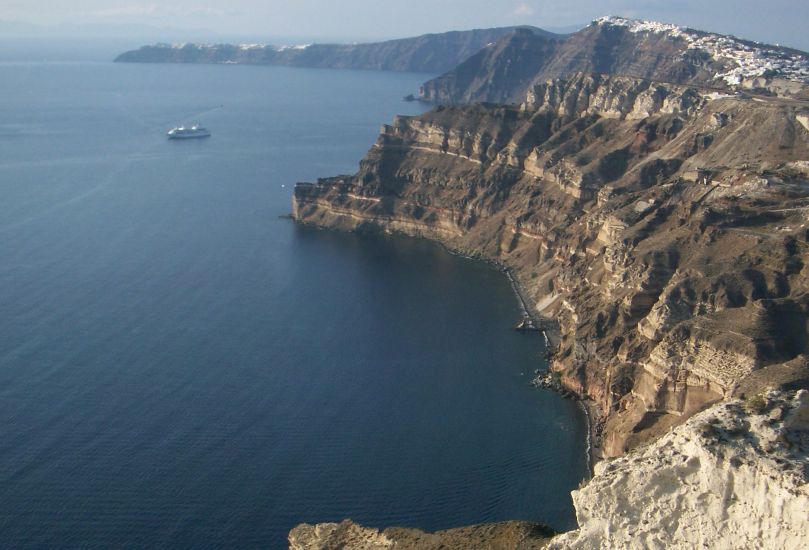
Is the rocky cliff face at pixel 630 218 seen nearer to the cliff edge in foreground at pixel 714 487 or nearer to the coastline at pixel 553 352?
the coastline at pixel 553 352

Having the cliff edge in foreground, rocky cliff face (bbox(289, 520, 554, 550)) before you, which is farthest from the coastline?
the cliff edge in foreground

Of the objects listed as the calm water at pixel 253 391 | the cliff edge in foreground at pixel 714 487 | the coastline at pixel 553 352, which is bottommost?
the calm water at pixel 253 391

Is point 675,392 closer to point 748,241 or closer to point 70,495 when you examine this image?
point 748,241

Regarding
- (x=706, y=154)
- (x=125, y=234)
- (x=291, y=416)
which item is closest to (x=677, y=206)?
(x=706, y=154)

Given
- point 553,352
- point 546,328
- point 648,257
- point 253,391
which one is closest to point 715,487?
point 253,391

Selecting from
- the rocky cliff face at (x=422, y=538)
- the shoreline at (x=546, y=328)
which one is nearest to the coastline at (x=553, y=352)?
the shoreline at (x=546, y=328)

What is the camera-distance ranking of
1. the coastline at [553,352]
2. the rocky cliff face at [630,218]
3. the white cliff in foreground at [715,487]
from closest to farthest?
the white cliff in foreground at [715,487], the rocky cliff face at [630,218], the coastline at [553,352]

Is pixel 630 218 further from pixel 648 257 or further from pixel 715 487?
pixel 715 487
